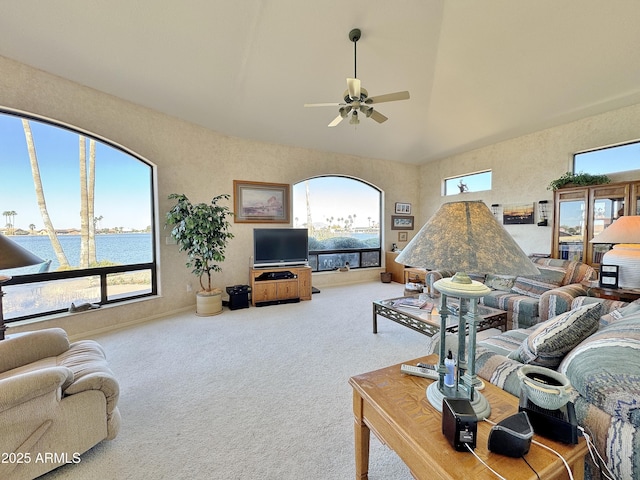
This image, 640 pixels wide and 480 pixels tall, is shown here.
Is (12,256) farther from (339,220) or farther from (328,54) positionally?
(339,220)

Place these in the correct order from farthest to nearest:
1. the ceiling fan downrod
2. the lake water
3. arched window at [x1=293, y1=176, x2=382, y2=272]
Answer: arched window at [x1=293, y1=176, x2=382, y2=272] < the ceiling fan downrod < the lake water

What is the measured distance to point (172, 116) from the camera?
4055mm

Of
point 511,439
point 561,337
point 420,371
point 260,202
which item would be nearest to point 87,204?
point 260,202

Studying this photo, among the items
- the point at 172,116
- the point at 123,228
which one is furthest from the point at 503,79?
the point at 123,228

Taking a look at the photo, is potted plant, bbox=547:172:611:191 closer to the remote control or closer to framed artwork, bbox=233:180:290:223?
the remote control

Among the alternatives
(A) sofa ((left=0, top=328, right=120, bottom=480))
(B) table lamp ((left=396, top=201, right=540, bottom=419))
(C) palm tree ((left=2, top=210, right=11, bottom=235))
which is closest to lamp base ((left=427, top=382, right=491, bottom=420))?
(B) table lamp ((left=396, top=201, right=540, bottom=419))

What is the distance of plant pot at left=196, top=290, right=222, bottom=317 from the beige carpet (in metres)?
0.14

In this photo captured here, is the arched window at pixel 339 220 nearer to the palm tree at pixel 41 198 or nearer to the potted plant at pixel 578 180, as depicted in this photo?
the potted plant at pixel 578 180

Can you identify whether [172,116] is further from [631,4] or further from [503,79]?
[631,4]

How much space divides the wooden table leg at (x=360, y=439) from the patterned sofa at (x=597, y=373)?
0.65 meters

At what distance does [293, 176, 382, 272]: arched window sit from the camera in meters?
5.89

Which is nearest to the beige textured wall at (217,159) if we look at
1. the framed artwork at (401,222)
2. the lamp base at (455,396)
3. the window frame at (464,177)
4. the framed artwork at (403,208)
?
the window frame at (464,177)

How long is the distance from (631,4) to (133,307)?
6.71 meters

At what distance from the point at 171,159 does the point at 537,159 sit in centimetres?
635
